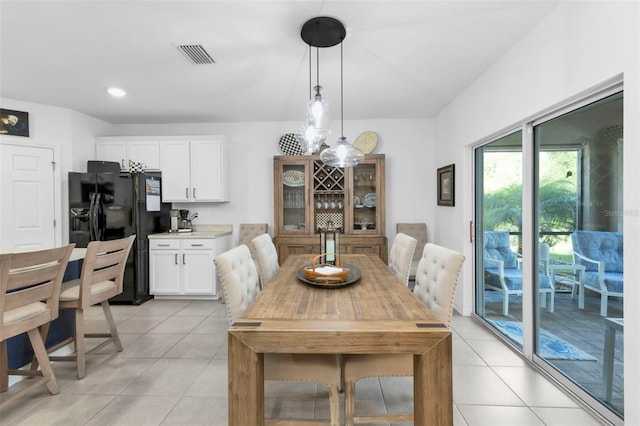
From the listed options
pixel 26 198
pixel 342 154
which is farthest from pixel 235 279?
pixel 26 198

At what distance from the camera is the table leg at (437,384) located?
125cm

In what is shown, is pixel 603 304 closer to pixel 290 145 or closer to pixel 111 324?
pixel 111 324

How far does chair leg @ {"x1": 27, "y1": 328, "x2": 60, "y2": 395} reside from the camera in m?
1.92

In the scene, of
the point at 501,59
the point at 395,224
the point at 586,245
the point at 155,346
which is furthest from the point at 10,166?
the point at 586,245

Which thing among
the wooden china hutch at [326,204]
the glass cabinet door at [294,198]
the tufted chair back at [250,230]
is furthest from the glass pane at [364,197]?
the tufted chair back at [250,230]

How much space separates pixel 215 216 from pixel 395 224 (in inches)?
110

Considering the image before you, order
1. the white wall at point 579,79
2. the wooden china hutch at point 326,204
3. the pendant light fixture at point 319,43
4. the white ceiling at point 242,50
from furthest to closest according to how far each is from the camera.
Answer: the wooden china hutch at point 326,204 → the pendant light fixture at point 319,43 → the white ceiling at point 242,50 → the white wall at point 579,79

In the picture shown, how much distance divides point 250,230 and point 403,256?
270 centimetres

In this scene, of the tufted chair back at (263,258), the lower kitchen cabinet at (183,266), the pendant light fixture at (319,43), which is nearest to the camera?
the pendant light fixture at (319,43)

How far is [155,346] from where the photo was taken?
2.78 m

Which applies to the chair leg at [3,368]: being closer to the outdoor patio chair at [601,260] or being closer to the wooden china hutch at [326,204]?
the wooden china hutch at [326,204]

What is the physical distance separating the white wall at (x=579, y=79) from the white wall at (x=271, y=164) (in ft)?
4.00

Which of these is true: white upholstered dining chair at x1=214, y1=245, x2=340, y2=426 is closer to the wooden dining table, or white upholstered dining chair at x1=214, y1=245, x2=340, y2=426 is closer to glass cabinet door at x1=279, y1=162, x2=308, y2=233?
the wooden dining table

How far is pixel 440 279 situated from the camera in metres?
1.76
